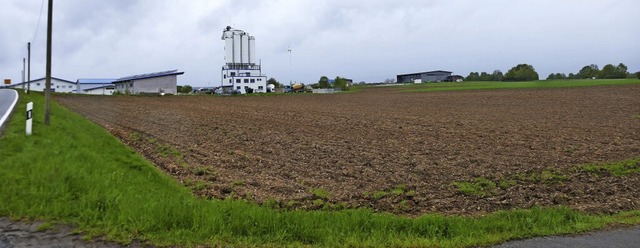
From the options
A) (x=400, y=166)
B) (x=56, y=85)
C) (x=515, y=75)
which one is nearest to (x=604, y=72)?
(x=515, y=75)

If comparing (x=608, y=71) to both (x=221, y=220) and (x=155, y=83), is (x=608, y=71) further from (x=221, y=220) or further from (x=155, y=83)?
Result: (x=221, y=220)

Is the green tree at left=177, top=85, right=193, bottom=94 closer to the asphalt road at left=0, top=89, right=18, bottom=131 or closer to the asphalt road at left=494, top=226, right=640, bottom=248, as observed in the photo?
the asphalt road at left=0, top=89, right=18, bottom=131

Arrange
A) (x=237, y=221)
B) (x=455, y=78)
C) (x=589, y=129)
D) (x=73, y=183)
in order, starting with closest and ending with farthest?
(x=237, y=221) < (x=73, y=183) < (x=589, y=129) < (x=455, y=78)

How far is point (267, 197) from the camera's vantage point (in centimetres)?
848

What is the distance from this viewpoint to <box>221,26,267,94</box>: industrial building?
119 m

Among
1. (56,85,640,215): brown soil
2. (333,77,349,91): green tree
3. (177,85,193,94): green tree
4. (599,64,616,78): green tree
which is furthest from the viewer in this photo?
(177,85,193,94): green tree

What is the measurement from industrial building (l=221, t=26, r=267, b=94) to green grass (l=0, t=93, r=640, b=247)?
109246 millimetres

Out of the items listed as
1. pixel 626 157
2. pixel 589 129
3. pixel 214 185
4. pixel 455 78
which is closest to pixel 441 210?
pixel 214 185

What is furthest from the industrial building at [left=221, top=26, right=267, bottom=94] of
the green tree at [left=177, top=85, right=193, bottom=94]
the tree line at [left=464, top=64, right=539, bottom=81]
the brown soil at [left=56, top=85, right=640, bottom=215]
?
the brown soil at [left=56, top=85, right=640, bottom=215]

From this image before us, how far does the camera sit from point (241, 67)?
127 meters

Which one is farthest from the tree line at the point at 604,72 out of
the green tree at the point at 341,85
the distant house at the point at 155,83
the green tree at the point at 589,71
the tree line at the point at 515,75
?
the distant house at the point at 155,83

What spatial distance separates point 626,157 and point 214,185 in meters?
11.8

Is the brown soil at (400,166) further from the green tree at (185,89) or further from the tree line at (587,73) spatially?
the green tree at (185,89)

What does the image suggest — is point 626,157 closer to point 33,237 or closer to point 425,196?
point 425,196
